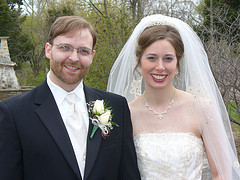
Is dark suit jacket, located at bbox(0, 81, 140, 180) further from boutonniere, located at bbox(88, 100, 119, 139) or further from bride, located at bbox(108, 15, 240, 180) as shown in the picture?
bride, located at bbox(108, 15, 240, 180)

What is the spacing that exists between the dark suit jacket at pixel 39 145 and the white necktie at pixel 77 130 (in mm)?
49

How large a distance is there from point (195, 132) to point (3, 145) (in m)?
1.70

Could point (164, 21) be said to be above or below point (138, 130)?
above

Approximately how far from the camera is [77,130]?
2033 mm

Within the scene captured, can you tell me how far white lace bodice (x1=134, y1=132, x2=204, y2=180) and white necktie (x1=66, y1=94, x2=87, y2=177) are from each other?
76 cm

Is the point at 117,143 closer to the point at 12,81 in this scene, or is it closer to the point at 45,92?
the point at 45,92

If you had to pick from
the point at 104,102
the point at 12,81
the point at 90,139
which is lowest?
the point at 12,81

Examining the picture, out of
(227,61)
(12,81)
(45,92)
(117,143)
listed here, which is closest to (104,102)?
(117,143)

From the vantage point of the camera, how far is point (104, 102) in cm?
232

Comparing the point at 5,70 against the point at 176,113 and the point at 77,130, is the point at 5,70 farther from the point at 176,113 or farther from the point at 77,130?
the point at 77,130

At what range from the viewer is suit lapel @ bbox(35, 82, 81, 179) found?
1880 mm

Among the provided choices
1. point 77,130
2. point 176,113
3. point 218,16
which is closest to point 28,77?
point 218,16

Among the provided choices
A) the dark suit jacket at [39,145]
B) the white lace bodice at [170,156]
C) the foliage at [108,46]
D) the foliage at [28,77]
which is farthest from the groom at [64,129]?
the foliage at [28,77]

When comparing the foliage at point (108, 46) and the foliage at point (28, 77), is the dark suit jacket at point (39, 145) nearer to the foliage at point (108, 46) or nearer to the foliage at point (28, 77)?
the foliage at point (108, 46)
